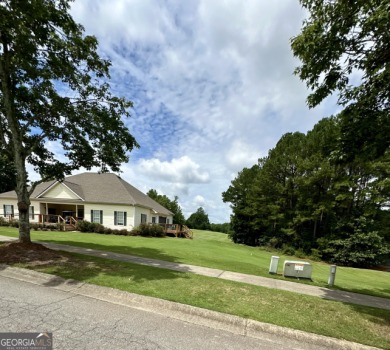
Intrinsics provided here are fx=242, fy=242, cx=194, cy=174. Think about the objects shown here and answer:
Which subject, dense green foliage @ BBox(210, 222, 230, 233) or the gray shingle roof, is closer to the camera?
the gray shingle roof

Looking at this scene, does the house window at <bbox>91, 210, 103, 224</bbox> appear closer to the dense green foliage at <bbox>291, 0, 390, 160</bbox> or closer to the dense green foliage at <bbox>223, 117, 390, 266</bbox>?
the dense green foliage at <bbox>223, 117, 390, 266</bbox>

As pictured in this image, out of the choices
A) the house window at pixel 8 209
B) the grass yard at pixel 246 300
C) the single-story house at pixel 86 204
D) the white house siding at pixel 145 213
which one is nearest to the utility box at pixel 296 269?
the grass yard at pixel 246 300

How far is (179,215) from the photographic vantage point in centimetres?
5569

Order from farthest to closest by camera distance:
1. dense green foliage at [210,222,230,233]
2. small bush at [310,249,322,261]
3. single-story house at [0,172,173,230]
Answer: dense green foliage at [210,222,230,233]
small bush at [310,249,322,261]
single-story house at [0,172,173,230]

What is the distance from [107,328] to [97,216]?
24.8m

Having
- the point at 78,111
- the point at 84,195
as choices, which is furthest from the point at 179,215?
the point at 78,111

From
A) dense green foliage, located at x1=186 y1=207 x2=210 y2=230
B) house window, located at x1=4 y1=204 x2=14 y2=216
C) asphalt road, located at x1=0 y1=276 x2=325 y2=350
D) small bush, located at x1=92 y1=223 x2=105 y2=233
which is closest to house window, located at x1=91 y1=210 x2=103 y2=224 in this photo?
small bush, located at x1=92 y1=223 x2=105 y2=233

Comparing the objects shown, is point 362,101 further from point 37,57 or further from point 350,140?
point 37,57

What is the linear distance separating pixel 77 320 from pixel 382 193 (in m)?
31.7

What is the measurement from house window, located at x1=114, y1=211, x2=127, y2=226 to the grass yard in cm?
1876

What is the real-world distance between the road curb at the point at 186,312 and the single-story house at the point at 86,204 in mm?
20379

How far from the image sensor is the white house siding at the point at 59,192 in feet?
90.5

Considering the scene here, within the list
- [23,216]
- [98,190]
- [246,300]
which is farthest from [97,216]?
[246,300]

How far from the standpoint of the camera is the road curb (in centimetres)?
436
